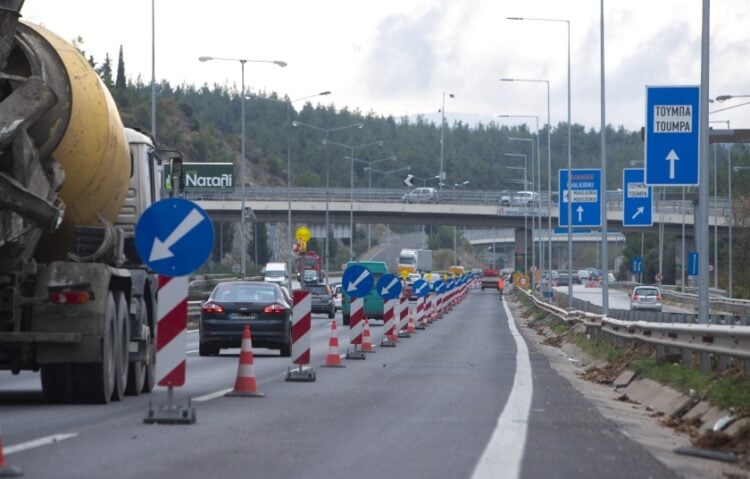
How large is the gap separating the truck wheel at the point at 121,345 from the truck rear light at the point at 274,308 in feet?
39.4

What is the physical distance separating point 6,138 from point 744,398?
724cm

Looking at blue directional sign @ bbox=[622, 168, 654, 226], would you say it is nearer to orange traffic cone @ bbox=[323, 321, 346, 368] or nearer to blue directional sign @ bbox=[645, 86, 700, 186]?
blue directional sign @ bbox=[645, 86, 700, 186]

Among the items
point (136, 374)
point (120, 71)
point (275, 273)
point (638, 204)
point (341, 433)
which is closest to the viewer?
point (341, 433)

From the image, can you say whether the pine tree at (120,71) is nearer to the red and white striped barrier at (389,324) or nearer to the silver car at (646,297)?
the silver car at (646,297)

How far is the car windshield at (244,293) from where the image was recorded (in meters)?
30.8

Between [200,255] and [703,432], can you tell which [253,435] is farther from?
[703,432]

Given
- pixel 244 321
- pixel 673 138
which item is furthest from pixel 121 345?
pixel 244 321

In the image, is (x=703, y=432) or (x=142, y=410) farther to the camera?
(x=142, y=410)

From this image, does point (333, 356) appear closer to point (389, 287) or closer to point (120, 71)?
point (389, 287)

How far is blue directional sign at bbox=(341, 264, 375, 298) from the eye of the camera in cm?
3034

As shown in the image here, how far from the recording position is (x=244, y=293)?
31109 mm

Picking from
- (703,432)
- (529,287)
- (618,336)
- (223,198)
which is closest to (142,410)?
(703,432)

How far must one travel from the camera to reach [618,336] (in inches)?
1123

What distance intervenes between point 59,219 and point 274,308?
14.7 m
